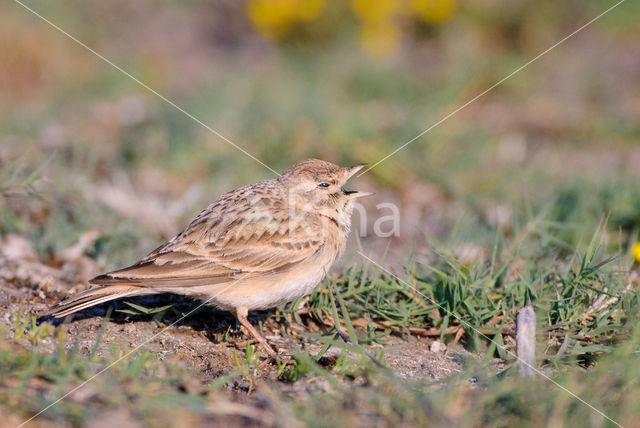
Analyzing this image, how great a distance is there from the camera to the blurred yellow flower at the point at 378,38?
38.6 ft

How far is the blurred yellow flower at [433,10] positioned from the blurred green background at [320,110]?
0.03 meters

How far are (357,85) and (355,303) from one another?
653 cm

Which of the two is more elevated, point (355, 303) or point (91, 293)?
point (91, 293)

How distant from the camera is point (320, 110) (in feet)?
26.7

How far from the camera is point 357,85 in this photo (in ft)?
34.0

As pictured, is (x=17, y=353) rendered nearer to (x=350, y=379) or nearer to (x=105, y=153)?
(x=350, y=379)

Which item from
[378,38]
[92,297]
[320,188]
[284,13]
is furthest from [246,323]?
[284,13]

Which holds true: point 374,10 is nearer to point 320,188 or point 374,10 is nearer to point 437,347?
point 320,188

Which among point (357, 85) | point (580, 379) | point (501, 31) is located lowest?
point (580, 379)

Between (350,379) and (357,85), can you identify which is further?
(357,85)

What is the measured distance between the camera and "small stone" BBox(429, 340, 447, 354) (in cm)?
410

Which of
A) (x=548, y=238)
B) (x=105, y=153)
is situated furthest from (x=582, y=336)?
(x=105, y=153)

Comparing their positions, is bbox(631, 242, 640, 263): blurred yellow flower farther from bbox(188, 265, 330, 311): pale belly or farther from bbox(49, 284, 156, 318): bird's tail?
bbox(49, 284, 156, 318): bird's tail

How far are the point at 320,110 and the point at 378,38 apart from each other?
14.1 feet
